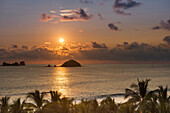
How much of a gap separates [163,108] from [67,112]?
29.9 feet

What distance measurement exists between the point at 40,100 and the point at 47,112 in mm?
5374

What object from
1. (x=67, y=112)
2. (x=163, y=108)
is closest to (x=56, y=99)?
(x=67, y=112)

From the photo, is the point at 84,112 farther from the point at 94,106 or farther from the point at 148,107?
the point at 148,107

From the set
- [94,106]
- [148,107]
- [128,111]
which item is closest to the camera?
[128,111]

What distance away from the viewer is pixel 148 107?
18.1m

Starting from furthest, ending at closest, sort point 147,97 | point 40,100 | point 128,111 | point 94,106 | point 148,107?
point 147,97 → point 40,100 → point 94,106 → point 148,107 → point 128,111

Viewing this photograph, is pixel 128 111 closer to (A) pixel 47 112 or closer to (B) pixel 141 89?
(A) pixel 47 112

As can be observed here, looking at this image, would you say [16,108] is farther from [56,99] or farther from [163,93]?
[163,93]

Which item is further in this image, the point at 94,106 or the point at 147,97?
the point at 147,97

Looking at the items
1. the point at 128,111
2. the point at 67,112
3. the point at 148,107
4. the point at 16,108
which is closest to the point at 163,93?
the point at 148,107

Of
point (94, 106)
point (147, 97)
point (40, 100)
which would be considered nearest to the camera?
point (94, 106)

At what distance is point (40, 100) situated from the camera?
76.5ft

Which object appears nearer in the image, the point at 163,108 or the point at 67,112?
the point at 163,108

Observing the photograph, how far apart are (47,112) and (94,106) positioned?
17.1 feet
